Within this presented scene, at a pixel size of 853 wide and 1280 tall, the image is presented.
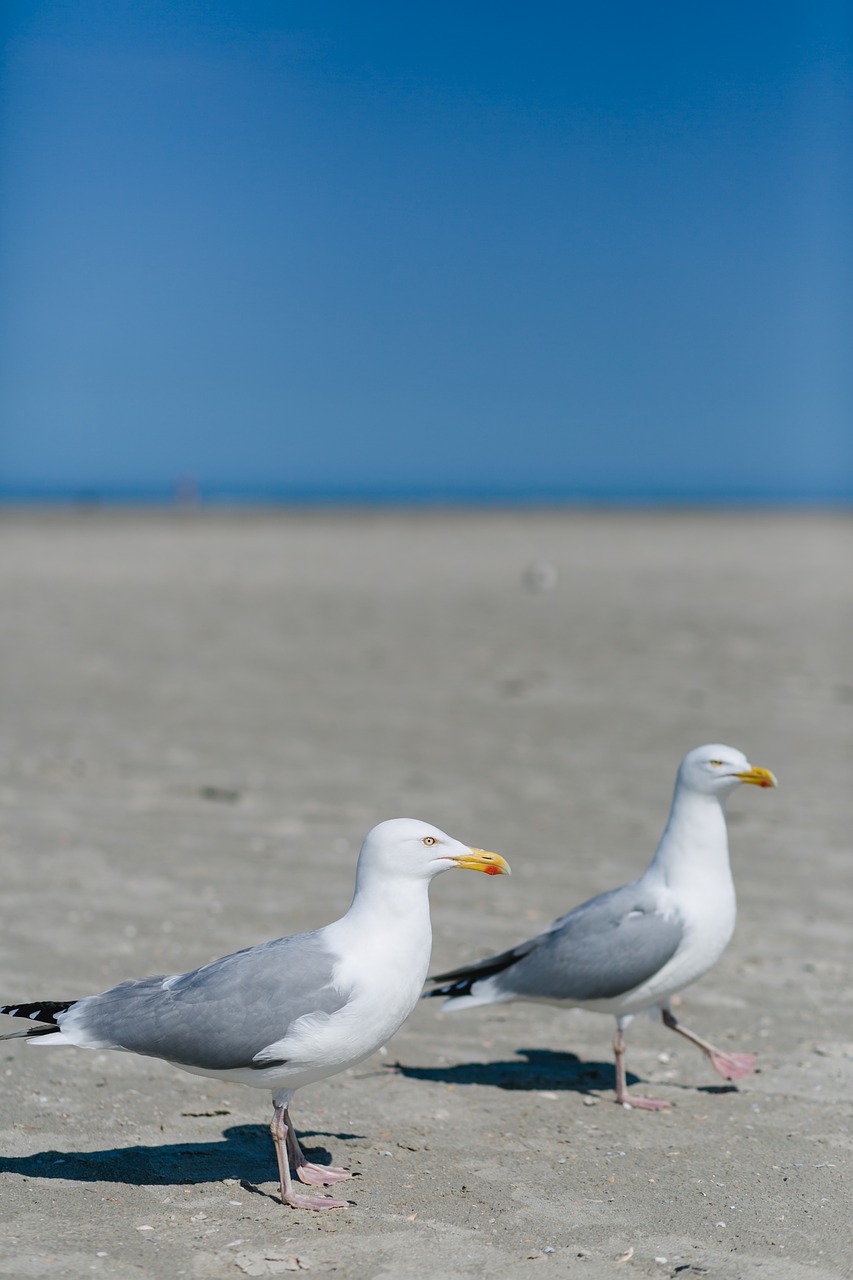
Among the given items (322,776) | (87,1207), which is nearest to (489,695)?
(322,776)

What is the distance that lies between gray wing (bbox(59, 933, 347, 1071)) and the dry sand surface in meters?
0.44

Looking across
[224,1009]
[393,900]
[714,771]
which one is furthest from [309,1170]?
[714,771]

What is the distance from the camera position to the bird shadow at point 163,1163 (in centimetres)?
451

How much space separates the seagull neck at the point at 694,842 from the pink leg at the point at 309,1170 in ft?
5.55

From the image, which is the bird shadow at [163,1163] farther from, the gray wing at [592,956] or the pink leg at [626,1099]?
the pink leg at [626,1099]

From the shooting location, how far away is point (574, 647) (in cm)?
1688

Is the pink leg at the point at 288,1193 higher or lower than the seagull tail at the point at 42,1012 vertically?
lower

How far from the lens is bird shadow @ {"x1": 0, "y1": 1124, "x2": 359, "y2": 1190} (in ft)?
14.8

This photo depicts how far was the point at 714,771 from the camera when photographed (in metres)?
5.61

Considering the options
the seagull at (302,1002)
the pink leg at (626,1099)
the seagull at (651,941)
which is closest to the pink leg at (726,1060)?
the seagull at (651,941)

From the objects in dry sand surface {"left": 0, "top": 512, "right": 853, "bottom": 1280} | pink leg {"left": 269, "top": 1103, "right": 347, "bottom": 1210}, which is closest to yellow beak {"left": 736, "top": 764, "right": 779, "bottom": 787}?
dry sand surface {"left": 0, "top": 512, "right": 853, "bottom": 1280}

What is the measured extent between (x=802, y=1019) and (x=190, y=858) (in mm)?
3517

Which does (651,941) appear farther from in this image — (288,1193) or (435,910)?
(435,910)

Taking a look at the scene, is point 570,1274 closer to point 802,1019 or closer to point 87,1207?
point 87,1207
